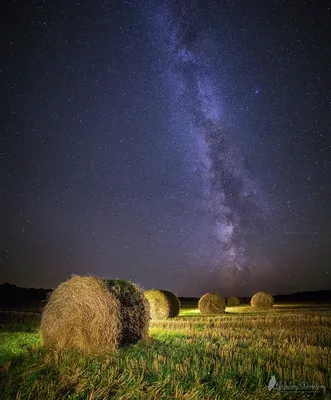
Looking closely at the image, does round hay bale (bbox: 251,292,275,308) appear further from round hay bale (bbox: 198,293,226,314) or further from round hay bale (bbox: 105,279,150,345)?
round hay bale (bbox: 105,279,150,345)

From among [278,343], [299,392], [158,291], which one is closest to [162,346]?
[278,343]

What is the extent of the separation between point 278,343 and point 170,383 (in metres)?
4.71

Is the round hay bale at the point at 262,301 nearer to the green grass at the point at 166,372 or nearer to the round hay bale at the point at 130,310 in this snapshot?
the round hay bale at the point at 130,310

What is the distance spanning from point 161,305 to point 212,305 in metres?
5.97

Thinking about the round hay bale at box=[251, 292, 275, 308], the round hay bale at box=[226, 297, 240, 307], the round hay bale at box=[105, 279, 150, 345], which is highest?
the round hay bale at box=[105, 279, 150, 345]

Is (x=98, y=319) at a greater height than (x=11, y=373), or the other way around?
(x=98, y=319)

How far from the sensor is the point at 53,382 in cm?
547

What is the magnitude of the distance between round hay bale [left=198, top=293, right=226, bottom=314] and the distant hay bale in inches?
617

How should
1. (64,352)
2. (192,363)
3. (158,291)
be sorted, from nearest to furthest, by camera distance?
(192,363)
(64,352)
(158,291)

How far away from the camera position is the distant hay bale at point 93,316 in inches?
363

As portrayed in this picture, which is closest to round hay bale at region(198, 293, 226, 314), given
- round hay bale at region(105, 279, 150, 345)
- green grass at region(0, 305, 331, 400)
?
round hay bale at region(105, 279, 150, 345)

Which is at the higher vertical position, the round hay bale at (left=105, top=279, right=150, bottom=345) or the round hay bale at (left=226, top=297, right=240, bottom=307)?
the round hay bale at (left=105, top=279, right=150, bottom=345)

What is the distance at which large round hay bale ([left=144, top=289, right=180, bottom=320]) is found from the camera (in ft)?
67.7

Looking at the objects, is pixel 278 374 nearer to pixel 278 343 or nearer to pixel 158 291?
pixel 278 343
